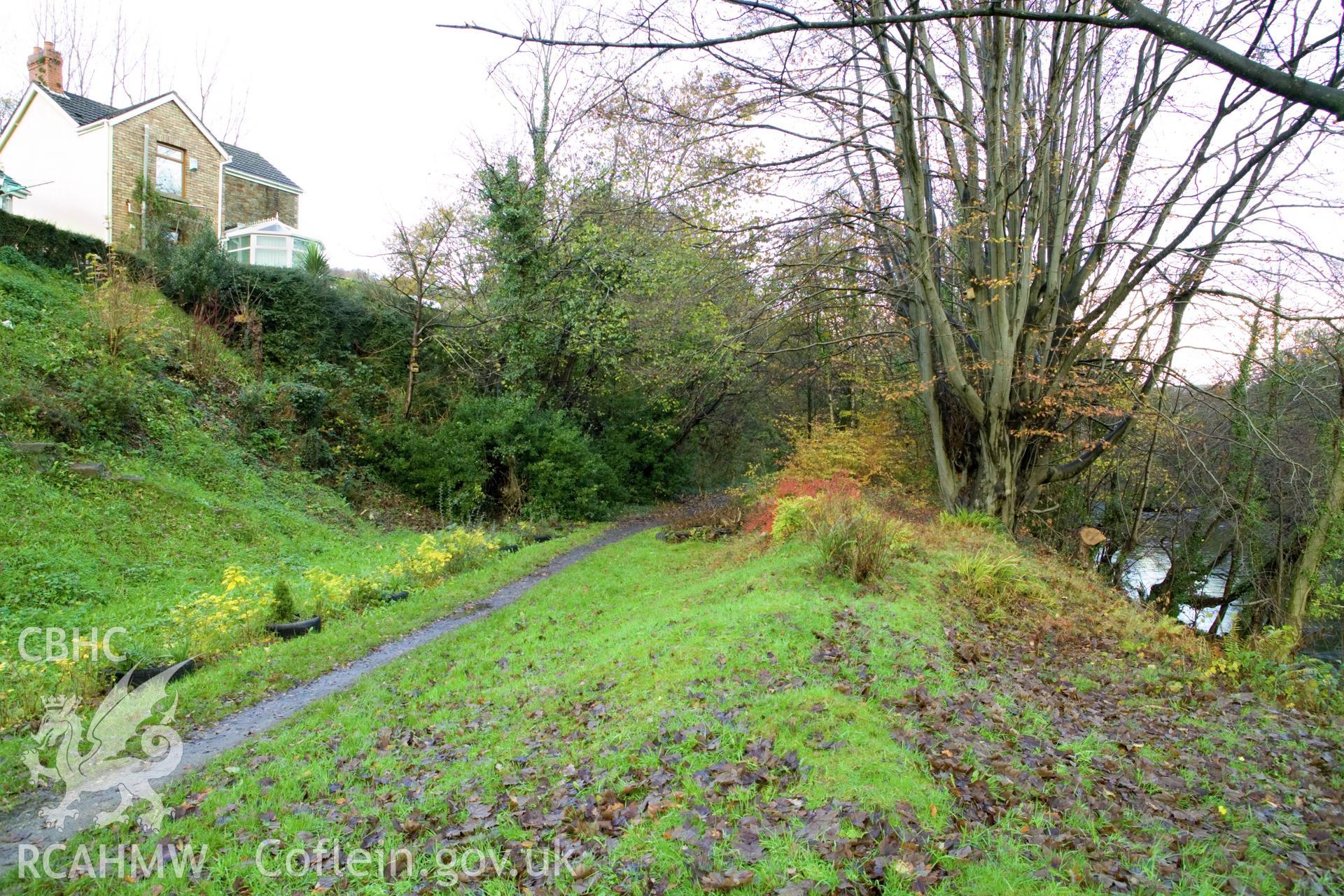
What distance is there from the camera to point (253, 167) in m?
29.5

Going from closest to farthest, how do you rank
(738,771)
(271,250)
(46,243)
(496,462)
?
A: (738,771) < (46,243) < (496,462) < (271,250)

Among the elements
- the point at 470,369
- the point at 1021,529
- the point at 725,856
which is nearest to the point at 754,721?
the point at 725,856

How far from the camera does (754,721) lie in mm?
4855

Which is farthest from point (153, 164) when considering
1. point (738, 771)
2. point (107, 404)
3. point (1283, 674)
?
point (1283, 674)

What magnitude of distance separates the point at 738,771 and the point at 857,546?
4487mm

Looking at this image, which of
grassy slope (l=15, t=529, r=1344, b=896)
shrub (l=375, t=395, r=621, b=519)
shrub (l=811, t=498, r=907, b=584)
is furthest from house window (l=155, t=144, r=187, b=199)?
shrub (l=811, t=498, r=907, b=584)

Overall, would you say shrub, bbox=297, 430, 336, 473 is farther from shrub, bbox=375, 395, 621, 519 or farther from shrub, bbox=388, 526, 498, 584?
shrub, bbox=388, 526, 498, 584

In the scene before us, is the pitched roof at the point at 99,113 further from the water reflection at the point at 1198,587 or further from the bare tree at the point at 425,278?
the water reflection at the point at 1198,587

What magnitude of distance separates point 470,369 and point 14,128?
18727 mm

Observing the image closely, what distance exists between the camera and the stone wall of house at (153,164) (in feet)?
71.4

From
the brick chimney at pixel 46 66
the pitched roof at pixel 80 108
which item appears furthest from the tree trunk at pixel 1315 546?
the brick chimney at pixel 46 66

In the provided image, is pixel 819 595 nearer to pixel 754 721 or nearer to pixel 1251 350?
pixel 754 721

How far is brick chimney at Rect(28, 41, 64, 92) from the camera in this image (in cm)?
2458

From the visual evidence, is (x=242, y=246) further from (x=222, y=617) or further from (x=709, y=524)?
(x=222, y=617)
